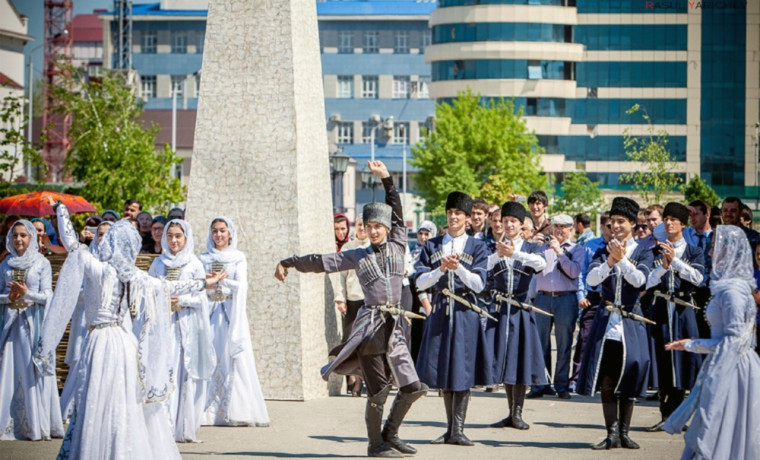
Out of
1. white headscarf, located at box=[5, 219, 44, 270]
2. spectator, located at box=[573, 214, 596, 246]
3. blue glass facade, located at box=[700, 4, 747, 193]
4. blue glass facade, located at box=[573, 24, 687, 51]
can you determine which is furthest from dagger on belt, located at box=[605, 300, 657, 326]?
blue glass facade, located at box=[573, 24, 687, 51]

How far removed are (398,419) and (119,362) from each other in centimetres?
267

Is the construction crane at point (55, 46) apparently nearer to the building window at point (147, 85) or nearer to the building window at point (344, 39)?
the building window at point (147, 85)

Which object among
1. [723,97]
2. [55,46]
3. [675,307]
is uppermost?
[55,46]

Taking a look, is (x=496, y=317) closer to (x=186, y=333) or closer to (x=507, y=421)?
(x=507, y=421)

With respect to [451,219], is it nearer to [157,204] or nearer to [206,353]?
[206,353]

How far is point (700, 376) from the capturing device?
9398mm

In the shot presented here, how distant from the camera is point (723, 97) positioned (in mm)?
80188

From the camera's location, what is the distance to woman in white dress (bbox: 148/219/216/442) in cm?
1232

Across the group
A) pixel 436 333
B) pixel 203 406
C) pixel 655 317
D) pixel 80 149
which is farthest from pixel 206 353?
pixel 80 149

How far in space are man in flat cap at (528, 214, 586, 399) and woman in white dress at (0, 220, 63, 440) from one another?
614 centimetres

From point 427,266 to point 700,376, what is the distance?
330 centimetres

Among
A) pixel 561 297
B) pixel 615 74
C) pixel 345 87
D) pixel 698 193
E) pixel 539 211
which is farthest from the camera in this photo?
pixel 345 87

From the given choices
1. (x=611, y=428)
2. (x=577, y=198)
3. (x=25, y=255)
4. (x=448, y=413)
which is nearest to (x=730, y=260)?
(x=611, y=428)

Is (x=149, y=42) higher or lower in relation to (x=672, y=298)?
higher
